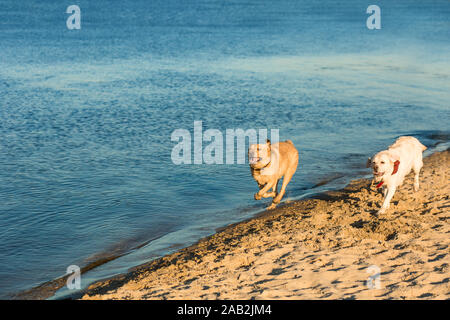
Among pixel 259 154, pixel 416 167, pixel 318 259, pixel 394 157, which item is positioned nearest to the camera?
pixel 318 259

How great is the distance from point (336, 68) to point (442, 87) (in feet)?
22.9

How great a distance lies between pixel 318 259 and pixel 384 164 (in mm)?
2412

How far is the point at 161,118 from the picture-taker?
61.7 feet

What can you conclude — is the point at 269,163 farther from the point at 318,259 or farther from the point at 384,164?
the point at 318,259

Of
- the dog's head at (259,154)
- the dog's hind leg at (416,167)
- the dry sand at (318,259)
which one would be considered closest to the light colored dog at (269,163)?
the dog's head at (259,154)

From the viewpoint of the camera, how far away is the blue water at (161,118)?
10227 millimetres

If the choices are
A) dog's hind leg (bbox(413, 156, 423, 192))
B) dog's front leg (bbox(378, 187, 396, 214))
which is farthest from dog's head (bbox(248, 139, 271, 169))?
dog's hind leg (bbox(413, 156, 423, 192))

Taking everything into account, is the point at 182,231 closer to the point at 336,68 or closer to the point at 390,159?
the point at 390,159

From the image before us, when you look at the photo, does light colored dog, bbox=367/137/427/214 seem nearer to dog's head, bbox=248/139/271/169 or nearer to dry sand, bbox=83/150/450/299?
dry sand, bbox=83/150/450/299

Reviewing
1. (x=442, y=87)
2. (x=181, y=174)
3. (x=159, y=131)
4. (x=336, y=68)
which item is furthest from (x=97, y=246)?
(x=336, y=68)

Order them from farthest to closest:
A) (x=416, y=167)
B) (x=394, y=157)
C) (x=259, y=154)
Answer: (x=416, y=167) → (x=394, y=157) → (x=259, y=154)

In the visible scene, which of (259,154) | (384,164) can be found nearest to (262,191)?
(259,154)
